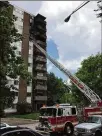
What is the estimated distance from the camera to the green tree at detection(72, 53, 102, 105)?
6862 cm

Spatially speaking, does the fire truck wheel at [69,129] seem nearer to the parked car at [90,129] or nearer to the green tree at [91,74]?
the parked car at [90,129]

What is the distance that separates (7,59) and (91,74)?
44.6 metres

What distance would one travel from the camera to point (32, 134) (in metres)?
11.8

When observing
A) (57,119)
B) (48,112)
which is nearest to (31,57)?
(48,112)

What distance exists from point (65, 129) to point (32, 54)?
164ft

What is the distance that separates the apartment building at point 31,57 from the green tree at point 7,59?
36.4 metres

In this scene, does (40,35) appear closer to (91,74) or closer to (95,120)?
(91,74)

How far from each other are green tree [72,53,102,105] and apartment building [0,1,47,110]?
908cm

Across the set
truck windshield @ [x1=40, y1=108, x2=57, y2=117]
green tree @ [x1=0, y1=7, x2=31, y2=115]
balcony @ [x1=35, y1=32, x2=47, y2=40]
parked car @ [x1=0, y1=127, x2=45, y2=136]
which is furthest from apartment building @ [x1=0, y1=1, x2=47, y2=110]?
parked car @ [x1=0, y1=127, x2=45, y2=136]

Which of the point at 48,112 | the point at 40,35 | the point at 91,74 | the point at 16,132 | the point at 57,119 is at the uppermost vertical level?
the point at 40,35

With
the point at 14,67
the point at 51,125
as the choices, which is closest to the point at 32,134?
the point at 51,125

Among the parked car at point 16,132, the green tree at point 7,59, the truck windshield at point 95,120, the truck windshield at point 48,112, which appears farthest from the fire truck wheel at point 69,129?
the parked car at point 16,132

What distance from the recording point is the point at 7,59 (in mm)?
28297

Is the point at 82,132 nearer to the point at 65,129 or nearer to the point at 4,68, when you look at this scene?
the point at 65,129
